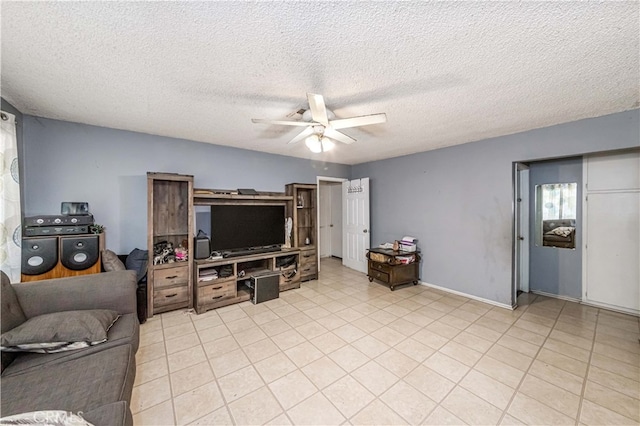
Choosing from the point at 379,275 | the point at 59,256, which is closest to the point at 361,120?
the point at 379,275

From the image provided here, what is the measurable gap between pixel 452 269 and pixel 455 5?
3.64 meters

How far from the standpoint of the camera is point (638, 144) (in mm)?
2367

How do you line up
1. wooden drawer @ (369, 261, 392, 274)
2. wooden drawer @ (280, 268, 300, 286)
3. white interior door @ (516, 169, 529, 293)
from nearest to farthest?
white interior door @ (516, 169, 529, 293), wooden drawer @ (280, 268, 300, 286), wooden drawer @ (369, 261, 392, 274)

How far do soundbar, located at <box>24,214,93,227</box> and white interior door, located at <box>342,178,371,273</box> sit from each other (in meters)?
4.18

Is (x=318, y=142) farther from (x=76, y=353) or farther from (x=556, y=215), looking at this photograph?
(x=556, y=215)

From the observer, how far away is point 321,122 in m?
2.03

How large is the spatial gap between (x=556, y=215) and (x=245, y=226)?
187 inches

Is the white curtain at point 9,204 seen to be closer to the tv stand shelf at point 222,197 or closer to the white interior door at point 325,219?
the tv stand shelf at point 222,197

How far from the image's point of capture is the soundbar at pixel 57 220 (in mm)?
2246

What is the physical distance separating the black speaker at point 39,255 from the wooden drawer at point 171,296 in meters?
1.00

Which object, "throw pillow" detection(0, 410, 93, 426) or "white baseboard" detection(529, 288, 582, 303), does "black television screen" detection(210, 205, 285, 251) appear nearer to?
"throw pillow" detection(0, 410, 93, 426)

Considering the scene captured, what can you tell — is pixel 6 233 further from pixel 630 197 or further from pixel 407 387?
pixel 630 197

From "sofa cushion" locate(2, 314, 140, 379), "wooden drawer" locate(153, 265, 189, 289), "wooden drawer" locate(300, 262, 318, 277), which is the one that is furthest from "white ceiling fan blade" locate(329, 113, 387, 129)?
"wooden drawer" locate(300, 262, 318, 277)

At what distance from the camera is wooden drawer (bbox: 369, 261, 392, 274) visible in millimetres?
3971
